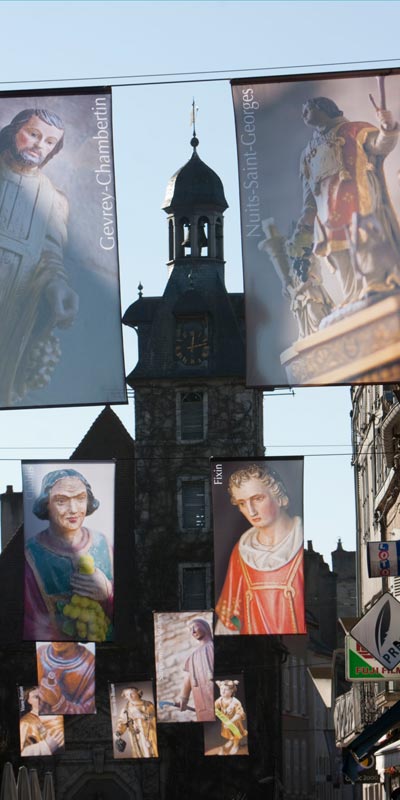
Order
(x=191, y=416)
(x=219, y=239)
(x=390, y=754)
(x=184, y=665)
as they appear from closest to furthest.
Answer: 1. (x=390, y=754)
2. (x=184, y=665)
3. (x=191, y=416)
4. (x=219, y=239)

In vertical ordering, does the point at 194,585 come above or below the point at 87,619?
above

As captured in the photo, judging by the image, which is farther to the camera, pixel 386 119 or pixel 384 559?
pixel 384 559

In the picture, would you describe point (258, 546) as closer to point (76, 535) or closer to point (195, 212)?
point (76, 535)

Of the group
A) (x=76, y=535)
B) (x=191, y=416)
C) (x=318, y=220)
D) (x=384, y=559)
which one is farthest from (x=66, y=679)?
(x=191, y=416)

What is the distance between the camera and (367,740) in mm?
25531

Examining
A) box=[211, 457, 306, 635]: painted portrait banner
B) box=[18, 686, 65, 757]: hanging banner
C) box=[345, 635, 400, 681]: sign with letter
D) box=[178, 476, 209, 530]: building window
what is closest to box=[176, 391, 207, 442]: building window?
box=[178, 476, 209, 530]: building window

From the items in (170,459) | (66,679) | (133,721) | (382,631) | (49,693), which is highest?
(170,459)

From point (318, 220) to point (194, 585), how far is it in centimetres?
5003

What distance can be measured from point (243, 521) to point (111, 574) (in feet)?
7.36

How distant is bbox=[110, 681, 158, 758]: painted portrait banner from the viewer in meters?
47.0

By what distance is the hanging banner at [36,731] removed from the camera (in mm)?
47625

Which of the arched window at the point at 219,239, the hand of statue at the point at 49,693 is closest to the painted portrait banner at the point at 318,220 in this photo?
the hand of statue at the point at 49,693

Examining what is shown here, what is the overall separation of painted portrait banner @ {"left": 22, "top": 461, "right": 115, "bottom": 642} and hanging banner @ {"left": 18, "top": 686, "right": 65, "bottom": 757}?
2048 cm

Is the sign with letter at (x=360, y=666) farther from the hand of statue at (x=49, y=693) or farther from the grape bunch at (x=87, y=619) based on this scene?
the hand of statue at (x=49, y=693)
